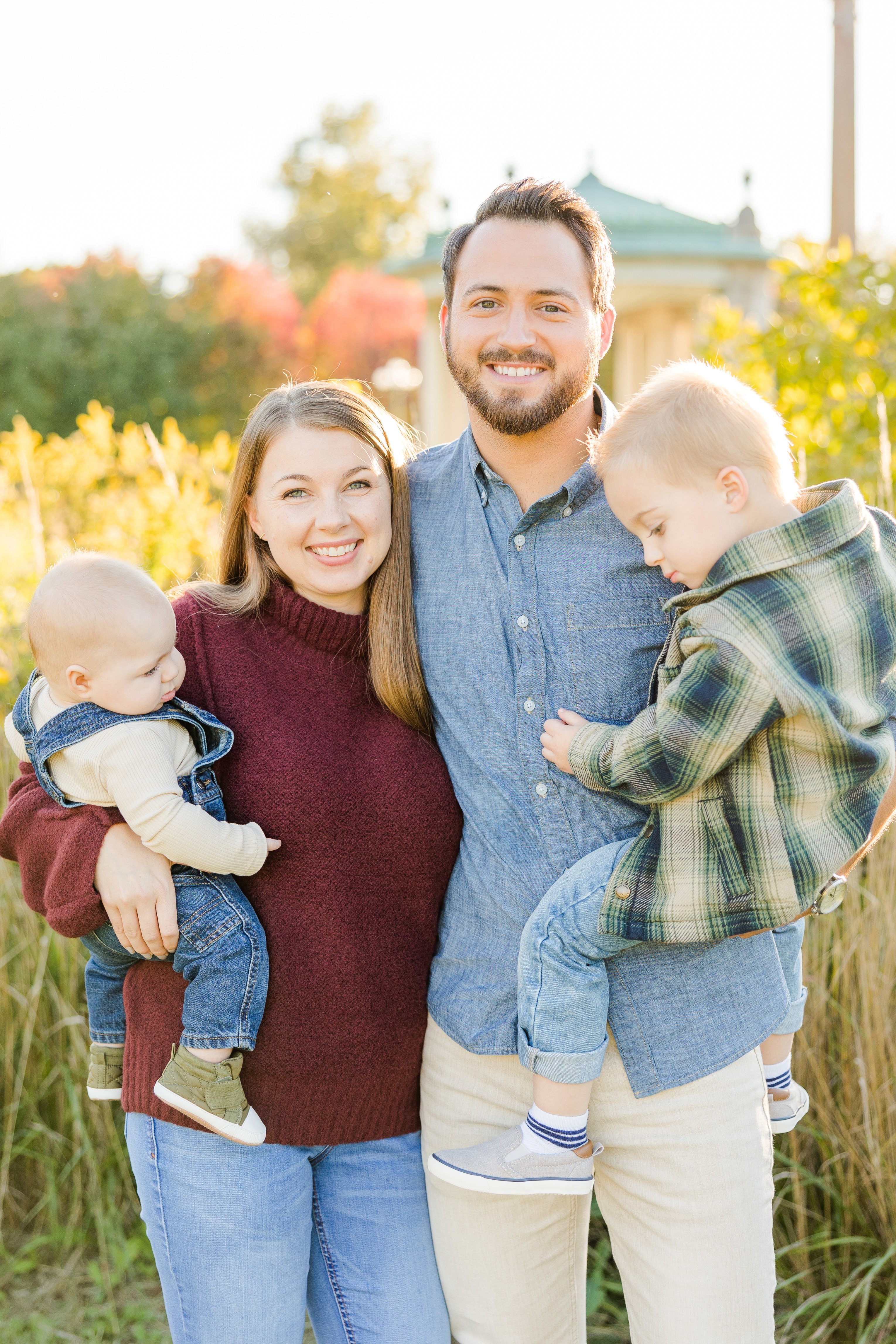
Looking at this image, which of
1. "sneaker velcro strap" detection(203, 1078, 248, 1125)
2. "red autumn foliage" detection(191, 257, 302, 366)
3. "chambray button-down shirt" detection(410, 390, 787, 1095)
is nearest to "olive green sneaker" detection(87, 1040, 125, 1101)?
"sneaker velcro strap" detection(203, 1078, 248, 1125)

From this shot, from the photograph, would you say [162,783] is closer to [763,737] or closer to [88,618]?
[88,618]

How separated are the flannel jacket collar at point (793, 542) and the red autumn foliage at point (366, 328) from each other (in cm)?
2196

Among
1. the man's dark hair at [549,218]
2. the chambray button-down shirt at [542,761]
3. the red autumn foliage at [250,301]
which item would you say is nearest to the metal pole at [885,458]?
the man's dark hair at [549,218]

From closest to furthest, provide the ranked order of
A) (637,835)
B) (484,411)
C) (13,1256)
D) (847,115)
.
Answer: (637,835) → (484,411) → (13,1256) → (847,115)

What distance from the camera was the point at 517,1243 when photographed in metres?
2.08

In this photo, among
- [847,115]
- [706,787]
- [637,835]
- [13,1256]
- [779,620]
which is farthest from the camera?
[847,115]

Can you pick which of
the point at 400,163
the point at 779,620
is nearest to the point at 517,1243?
the point at 779,620

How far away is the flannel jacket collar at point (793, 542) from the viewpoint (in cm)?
176

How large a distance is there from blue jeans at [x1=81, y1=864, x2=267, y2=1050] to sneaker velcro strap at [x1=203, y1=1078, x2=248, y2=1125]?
0.06 m

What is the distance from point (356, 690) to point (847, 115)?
10064mm

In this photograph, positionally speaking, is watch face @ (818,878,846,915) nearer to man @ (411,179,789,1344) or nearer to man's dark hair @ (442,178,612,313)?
man @ (411,179,789,1344)

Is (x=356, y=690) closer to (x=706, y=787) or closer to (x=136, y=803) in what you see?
(x=136, y=803)

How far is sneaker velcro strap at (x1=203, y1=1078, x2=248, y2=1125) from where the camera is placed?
6.18 feet

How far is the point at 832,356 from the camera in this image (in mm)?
5094
